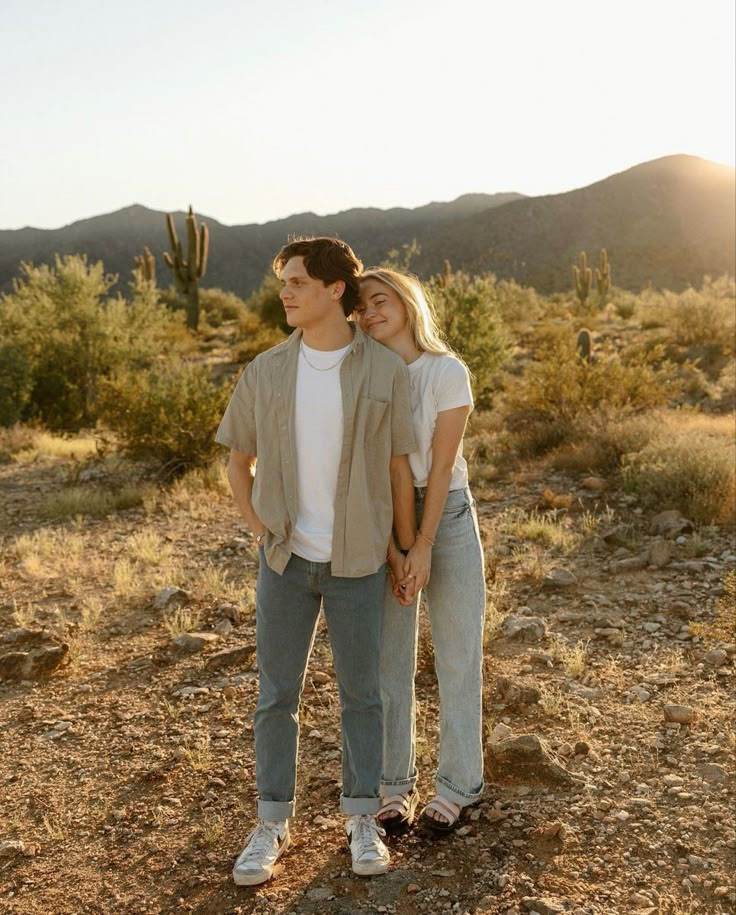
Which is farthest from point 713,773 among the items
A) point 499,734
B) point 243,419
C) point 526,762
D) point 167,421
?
point 167,421

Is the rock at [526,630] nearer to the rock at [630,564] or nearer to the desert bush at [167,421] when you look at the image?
the rock at [630,564]

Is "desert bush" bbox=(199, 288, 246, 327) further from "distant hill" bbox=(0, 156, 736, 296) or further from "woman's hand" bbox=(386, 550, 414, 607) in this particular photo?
"woman's hand" bbox=(386, 550, 414, 607)

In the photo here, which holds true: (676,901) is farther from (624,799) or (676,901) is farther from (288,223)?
(288,223)

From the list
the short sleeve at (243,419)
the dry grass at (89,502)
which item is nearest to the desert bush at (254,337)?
the dry grass at (89,502)

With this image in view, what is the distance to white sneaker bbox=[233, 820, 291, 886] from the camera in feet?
8.98

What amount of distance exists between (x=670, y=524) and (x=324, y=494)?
4.71 m

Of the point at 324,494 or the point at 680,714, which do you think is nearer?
the point at 324,494

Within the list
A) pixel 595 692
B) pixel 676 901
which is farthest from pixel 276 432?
pixel 595 692

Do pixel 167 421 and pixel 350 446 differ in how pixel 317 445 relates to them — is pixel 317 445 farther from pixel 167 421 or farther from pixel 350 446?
pixel 167 421

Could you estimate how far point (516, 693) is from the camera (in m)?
3.99

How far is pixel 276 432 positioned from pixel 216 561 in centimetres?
408

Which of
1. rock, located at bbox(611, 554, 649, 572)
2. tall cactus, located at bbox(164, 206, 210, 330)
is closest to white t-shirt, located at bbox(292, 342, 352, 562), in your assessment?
rock, located at bbox(611, 554, 649, 572)

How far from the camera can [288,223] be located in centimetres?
7981

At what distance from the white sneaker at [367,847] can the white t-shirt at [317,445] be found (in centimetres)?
96
